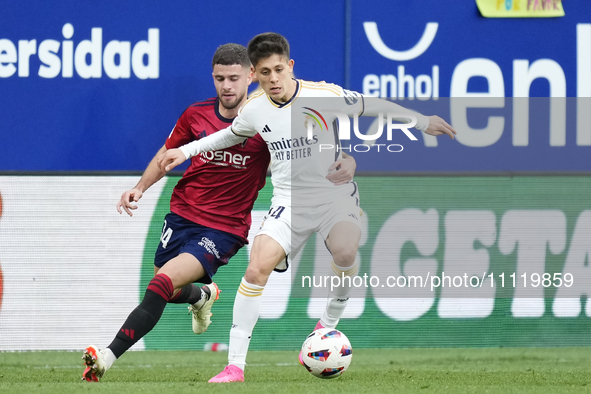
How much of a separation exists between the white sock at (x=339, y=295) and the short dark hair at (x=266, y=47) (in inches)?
49.0

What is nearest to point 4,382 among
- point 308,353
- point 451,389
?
point 308,353

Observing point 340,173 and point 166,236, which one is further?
point 166,236

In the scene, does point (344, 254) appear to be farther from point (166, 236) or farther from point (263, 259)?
point (166, 236)

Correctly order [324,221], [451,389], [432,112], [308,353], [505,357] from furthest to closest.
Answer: [432,112]
[505,357]
[324,221]
[308,353]
[451,389]

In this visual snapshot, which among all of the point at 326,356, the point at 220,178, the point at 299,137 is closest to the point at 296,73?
the point at 220,178

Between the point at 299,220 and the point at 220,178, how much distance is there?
62 centimetres

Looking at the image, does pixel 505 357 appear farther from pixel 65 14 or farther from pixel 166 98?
pixel 65 14

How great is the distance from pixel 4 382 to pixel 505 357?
138 inches

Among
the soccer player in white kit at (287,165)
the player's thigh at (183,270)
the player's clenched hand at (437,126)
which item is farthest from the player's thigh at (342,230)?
the player's thigh at (183,270)

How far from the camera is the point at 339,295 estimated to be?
4910mm

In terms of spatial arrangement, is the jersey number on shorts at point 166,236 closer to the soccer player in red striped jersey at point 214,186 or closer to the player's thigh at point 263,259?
the soccer player in red striped jersey at point 214,186

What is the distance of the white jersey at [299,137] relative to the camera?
460 cm

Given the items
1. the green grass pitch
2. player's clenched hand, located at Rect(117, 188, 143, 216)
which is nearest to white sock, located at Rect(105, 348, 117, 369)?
Answer: the green grass pitch

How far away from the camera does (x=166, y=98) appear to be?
26.4 feet
